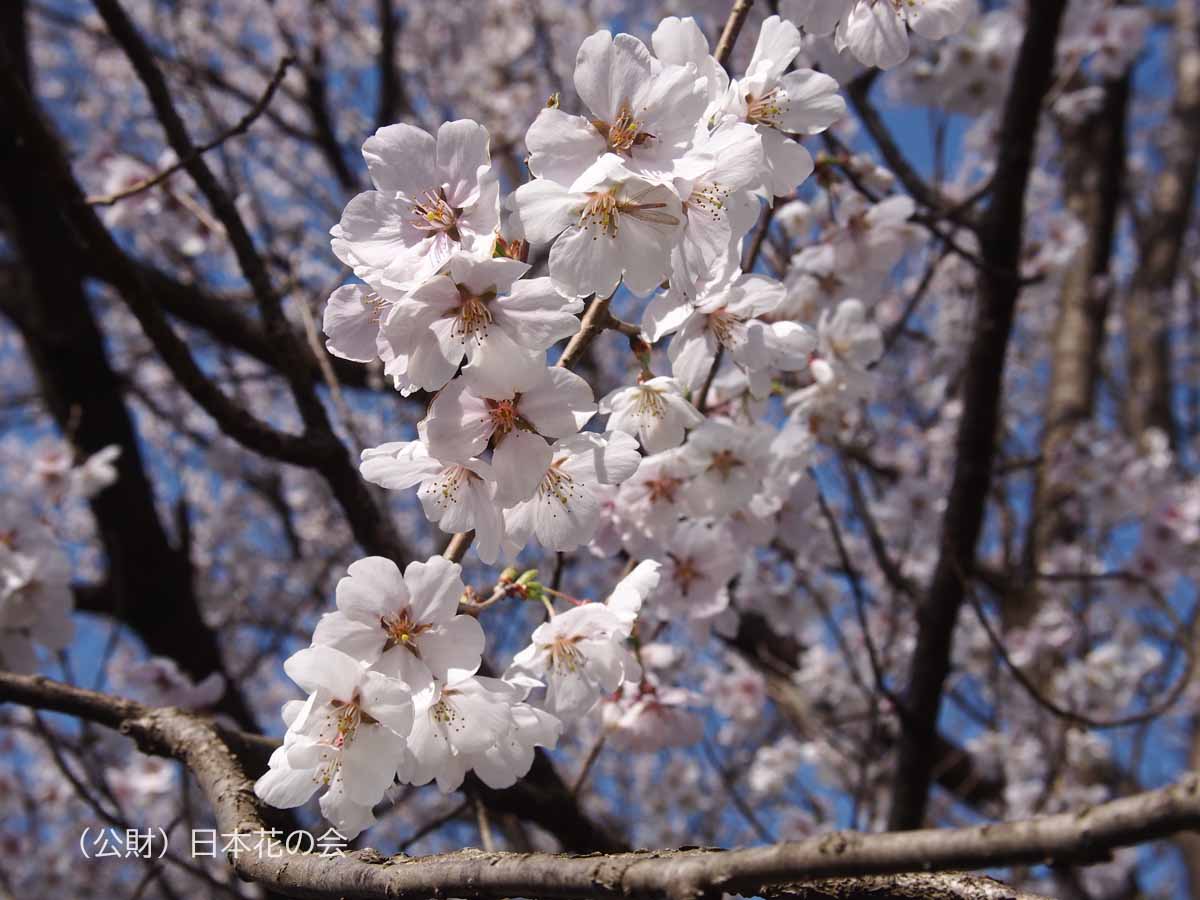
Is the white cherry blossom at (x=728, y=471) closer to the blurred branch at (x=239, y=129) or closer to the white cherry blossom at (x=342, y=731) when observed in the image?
the white cherry blossom at (x=342, y=731)

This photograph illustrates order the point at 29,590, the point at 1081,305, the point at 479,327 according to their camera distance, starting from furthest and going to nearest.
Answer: the point at 1081,305
the point at 29,590
the point at 479,327

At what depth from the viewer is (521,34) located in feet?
27.5

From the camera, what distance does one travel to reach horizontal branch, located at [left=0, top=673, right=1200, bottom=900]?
1.82 ft

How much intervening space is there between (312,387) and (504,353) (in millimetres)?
1193

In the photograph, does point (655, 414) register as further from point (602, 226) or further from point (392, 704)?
point (392, 704)

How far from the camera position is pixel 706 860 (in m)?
0.71

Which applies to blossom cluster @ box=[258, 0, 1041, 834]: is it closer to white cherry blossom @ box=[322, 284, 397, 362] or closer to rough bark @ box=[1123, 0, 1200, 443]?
white cherry blossom @ box=[322, 284, 397, 362]

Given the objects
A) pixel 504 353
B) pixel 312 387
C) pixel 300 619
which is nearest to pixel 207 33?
pixel 300 619

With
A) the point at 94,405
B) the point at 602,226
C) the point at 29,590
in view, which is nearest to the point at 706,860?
the point at 602,226

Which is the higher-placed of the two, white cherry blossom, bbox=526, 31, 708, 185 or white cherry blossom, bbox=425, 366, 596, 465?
white cherry blossom, bbox=526, 31, 708, 185

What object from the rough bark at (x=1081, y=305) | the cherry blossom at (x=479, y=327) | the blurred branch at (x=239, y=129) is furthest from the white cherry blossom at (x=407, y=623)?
the rough bark at (x=1081, y=305)

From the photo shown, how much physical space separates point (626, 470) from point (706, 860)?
571 millimetres

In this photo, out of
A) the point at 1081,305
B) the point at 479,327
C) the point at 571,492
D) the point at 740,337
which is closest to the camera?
the point at 479,327

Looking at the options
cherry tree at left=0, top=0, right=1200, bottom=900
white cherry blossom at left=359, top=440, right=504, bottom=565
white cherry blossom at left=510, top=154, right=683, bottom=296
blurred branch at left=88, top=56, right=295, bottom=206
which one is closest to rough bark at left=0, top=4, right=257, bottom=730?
cherry tree at left=0, top=0, right=1200, bottom=900
